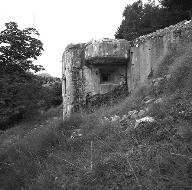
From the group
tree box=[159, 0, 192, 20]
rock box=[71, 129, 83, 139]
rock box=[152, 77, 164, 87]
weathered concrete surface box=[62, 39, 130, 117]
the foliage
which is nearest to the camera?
rock box=[71, 129, 83, 139]

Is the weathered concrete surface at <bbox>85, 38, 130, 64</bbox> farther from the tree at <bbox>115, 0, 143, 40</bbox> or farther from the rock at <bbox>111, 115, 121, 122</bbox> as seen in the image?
the tree at <bbox>115, 0, 143, 40</bbox>

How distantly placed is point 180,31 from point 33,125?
9353 millimetres

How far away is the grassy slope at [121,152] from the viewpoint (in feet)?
12.9

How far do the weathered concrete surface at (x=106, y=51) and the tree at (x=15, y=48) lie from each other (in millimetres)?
1802

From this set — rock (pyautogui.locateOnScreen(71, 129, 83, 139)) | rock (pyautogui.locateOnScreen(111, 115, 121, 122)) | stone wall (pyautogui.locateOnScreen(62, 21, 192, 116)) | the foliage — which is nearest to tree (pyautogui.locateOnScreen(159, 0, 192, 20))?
the foliage

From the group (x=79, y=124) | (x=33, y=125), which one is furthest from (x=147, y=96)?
(x=33, y=125)

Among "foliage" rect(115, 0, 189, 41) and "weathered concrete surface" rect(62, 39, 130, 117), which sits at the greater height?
"foliage" rect(115, 0, 189, 41)

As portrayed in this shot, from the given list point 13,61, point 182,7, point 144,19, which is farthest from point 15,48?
point 144,19

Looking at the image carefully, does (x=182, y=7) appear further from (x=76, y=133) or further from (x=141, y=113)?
(x=76, y=133)

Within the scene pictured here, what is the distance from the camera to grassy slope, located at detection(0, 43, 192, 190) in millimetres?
3938

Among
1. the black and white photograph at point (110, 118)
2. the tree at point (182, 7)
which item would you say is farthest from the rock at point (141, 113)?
the tree at point (182, 7)

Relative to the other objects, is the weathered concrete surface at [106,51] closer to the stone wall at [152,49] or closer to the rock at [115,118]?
the stone wall at [152,49]

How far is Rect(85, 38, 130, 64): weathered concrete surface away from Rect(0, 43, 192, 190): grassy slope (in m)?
2.68

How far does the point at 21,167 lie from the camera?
5891 mm
